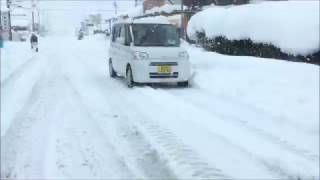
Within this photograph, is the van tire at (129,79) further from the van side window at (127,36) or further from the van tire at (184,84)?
the van tire at (184,84)

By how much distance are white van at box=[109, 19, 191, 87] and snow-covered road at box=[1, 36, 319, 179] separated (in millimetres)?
481

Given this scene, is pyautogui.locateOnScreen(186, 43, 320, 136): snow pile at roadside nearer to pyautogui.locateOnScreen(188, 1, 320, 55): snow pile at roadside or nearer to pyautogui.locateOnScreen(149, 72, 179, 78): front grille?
pyautogui.locateOnScreen(149, 72, 179, 78): front grille

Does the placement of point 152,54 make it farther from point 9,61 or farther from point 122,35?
point 9,61

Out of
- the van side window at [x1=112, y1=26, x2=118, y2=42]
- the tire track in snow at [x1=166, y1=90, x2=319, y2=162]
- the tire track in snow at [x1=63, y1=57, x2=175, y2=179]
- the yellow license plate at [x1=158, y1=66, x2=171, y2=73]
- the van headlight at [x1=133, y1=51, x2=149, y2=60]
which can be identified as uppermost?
the van side window at [x1=112, y1=26, x2=118, y2=42]

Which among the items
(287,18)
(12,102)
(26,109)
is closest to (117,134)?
(26,109)

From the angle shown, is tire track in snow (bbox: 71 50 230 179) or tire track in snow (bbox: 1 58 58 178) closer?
tire track in snow (bbox: 71 50 230 179)

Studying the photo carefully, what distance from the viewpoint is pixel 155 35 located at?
14914mm

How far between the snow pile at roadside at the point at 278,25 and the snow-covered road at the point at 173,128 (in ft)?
3.68

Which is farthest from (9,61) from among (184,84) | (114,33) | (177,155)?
(177,155)

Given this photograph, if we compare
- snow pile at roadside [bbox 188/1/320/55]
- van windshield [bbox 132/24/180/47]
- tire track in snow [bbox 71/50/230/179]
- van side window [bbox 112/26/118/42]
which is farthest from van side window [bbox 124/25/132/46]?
tire track in snow [bbox 71/50/230/179]

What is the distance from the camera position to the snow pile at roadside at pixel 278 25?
13.1 meters

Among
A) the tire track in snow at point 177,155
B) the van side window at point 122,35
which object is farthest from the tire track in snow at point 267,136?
the van side window at point 122,35

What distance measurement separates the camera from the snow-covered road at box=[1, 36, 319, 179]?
6277 millimetres

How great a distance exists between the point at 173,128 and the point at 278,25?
7.20m
